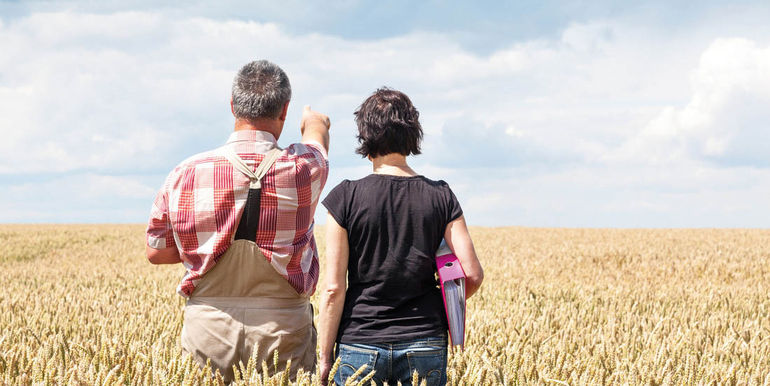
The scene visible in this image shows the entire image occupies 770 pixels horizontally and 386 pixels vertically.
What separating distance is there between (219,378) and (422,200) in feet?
4.06

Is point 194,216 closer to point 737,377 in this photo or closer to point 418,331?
point 418,331

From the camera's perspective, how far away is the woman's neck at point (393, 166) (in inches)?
105

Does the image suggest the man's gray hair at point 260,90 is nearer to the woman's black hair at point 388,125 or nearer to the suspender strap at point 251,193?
the suspender strap at point 251,193

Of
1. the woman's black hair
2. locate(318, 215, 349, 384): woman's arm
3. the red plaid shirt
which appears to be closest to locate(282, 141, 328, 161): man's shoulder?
the red plaid shirt

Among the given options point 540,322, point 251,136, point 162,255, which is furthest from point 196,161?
point 540,322

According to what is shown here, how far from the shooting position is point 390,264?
2.59m

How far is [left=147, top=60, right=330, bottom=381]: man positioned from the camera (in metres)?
2.77

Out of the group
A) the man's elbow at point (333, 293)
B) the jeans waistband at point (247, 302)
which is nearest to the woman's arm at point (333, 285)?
the man's elbow at point (333, 293)

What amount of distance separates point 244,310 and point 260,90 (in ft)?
3.42

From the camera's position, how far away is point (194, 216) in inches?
110

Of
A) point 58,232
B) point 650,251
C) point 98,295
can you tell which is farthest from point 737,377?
point 58,232

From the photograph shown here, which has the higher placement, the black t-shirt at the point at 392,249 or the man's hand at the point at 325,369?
the black t-shirt at the point at 392,249

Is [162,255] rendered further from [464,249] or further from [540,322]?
[540,322]

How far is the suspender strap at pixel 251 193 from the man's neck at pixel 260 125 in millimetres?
156
